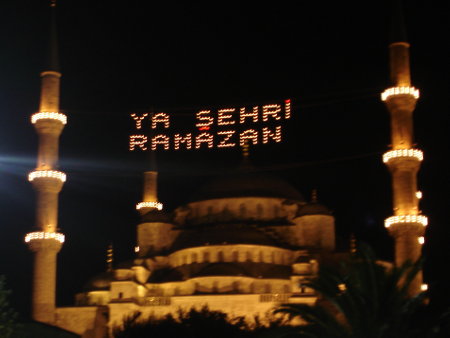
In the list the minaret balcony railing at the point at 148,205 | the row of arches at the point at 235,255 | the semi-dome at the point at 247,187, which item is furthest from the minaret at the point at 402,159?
the minaret balcony railing at the point at 148,205

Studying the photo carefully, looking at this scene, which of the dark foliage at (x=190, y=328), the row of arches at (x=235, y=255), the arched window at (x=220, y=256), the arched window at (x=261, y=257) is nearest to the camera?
the dark foliage at (x=190, y=328)

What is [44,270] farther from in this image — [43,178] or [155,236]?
[155,236]

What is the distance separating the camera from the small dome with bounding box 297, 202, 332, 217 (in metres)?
55.8

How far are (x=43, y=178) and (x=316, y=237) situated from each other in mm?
13516

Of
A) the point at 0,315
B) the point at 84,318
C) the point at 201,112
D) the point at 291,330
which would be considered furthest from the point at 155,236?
the point at 291,330

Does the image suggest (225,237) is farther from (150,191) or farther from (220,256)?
Result: (150,191)

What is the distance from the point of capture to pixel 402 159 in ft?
155

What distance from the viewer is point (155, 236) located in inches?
2234

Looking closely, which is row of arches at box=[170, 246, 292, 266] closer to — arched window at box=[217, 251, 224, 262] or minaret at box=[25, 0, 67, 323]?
arched window at box=[217, 251, 224, 262]

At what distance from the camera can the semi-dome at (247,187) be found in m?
59.1

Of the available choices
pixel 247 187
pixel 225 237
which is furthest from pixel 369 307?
pixel 247 187

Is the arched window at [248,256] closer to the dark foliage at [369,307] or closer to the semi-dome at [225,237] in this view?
the semi-dome at [225,237]

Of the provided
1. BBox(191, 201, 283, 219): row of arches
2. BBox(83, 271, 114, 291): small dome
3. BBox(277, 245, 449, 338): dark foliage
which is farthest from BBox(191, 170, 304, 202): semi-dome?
BBox(277, 245, 449, 338): dark foliage

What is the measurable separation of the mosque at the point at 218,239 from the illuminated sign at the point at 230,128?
18.1 ft
